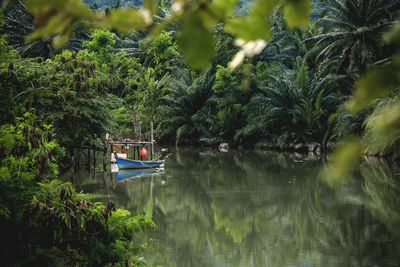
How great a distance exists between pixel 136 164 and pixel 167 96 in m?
14.4

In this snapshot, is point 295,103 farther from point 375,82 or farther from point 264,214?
point 375,82

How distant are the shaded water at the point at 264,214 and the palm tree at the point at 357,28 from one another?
6441 millimetres

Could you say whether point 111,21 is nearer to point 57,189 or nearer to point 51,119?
point 57,189

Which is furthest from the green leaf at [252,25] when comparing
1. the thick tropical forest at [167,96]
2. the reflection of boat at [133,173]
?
the reflection of boat at [133,173]

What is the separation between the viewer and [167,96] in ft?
108

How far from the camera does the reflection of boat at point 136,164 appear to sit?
18.7 metres

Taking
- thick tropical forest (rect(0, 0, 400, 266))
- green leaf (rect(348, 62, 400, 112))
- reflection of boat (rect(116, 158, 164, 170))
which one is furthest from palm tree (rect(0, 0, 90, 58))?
green leaf (rect(348, 62, 400, 112))

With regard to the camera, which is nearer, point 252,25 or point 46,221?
point 252,25

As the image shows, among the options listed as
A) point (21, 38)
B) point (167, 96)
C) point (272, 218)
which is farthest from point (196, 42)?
point (21, 38)

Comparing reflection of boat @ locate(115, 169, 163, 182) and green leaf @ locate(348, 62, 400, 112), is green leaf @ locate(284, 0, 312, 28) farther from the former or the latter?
reflection of boat @ locate(115, 169, 163, 182)

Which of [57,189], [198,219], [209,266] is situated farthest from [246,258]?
[57,189]

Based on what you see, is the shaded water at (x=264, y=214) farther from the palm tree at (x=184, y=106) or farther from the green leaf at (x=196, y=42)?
the palm tree at (x=184, y=106)

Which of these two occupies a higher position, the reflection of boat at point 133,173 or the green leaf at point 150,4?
the reflection of boat at point 133,173

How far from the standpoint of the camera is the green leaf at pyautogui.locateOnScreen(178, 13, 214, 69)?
1.60ft
